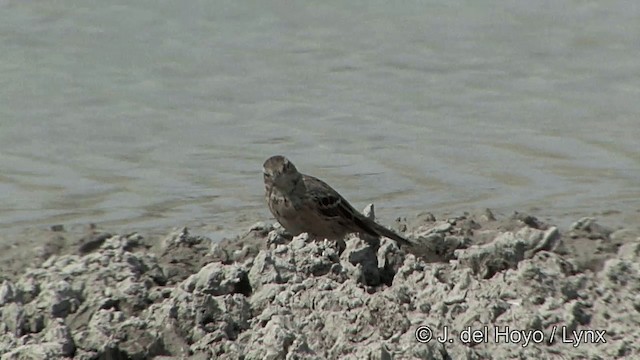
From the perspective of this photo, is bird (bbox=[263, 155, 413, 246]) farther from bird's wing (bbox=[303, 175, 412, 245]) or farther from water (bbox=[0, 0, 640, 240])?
water (bbox=[0, 0, 640, 240])

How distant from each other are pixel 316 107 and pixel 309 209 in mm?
4259

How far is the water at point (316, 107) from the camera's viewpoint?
10.4 metres

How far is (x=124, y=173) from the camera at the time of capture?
10852 mm

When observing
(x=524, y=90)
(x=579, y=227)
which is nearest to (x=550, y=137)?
(x=524, y=90)

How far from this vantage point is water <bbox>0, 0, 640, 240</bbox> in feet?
34.0

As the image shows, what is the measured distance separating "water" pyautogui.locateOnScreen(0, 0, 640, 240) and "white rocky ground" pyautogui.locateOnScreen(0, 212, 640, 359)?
7.13 ft

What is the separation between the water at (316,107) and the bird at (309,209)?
2.87 feet

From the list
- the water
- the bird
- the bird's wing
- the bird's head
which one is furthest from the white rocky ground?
the water

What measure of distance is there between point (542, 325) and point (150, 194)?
14.4 ft

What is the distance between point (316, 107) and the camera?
41.1 ft

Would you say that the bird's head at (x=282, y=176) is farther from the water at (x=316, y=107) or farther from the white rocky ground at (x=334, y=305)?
the white rocky ground at (x=334, y=305)

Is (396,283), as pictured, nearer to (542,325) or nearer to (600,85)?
(542,325)

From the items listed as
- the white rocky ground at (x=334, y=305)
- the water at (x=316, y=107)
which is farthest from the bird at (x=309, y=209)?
the water at (x=316, y=107)

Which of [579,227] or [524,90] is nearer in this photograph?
[579,227]
